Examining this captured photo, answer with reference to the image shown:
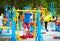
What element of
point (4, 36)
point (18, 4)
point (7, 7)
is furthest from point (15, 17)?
point (18, 4)

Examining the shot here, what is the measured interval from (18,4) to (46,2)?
3.68 metres

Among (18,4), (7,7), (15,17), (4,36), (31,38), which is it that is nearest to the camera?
(15,17)

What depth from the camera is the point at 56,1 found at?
2236 centimetres

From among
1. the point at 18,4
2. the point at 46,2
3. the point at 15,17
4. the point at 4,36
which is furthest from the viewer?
the point at 46,2

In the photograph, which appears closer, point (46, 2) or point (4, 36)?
point (4, 36)

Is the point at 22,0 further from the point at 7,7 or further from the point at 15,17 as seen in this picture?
the point at 15,17

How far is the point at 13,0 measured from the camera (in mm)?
17500

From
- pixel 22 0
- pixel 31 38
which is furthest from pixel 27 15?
pixel 22 0

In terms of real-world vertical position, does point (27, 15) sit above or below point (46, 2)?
below

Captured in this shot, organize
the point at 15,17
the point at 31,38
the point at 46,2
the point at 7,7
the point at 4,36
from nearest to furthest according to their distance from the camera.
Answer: the point at 15,17, the point at 31,38, the point at 4,36, the point at 7,7, the point at 46,2

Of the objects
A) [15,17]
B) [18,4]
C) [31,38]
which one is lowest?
[31,38]

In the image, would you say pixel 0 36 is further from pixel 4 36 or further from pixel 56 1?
pixel 56 1

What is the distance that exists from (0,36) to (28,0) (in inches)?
291

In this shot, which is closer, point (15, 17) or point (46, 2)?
point (15, 17)
